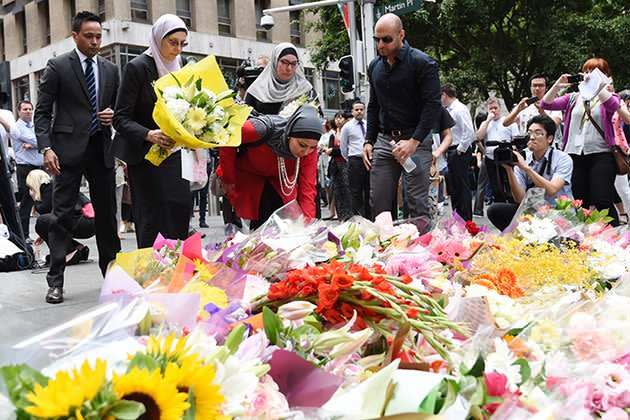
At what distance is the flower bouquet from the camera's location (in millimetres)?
3652

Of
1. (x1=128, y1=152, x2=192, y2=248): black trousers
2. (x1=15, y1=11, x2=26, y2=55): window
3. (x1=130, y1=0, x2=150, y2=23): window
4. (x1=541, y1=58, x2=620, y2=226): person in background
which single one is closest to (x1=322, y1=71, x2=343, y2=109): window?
(x1=130, y1=0, x2=150, y2=23): window

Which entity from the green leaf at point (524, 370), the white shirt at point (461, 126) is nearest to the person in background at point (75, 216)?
the white shirt at point (461, 126)

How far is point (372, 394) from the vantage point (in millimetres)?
1285

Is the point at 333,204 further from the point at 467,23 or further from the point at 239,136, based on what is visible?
Answer: the point at 467,23

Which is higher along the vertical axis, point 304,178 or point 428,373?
point 304,178

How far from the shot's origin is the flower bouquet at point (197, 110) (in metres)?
3.65

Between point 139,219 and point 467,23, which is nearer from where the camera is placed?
point 139,219

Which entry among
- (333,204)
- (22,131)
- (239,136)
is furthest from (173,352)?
(333,204)

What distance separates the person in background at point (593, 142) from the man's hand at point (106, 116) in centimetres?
386

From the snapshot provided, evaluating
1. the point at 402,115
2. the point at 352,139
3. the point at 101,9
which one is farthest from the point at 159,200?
the point at 101,9

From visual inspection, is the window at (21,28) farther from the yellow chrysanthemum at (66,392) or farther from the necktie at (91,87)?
the yellow chrysanthemum at (66,392)

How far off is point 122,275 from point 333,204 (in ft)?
36.4

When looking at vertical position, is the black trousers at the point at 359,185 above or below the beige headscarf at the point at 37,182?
below

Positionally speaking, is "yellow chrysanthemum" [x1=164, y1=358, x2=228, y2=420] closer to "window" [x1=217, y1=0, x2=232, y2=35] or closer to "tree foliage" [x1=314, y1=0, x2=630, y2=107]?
"tree foliage" [x1=314, y1=0, x2=630, y2=107]
